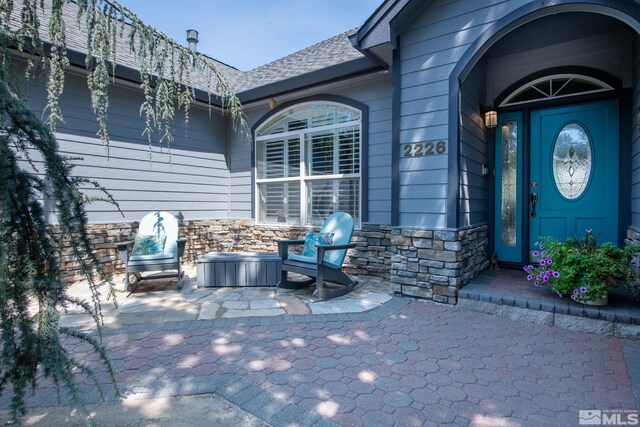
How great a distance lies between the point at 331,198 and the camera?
5359mm

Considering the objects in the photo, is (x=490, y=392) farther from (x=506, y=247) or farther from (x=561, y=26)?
(x=561, y=26)

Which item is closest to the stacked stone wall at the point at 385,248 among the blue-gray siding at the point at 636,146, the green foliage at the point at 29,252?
the blue-gray siding at the point at 636,146

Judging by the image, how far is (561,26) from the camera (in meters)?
3.85

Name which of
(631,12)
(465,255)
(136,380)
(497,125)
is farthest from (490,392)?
(497,125)

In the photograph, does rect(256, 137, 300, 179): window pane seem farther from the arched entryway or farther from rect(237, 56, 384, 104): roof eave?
the arched entryway

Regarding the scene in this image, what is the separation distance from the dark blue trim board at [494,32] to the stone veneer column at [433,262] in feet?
0.79

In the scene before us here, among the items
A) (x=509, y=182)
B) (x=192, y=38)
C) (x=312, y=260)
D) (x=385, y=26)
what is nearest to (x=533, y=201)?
(x=509, y=182)

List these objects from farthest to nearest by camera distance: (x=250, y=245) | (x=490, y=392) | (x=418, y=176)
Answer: (x=250, y=245)
(x=418, y=176)
(x=490, y=392)

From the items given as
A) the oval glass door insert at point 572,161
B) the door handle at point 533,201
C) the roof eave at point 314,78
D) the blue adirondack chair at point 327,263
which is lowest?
the blue adirondack chair at point 327,263

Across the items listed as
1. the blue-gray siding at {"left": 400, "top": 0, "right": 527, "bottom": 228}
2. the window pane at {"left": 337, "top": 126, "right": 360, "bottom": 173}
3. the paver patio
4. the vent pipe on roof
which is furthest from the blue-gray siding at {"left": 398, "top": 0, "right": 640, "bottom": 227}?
the vent pipe on roof

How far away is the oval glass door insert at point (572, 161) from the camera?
4.07 m

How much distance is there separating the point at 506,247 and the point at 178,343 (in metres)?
4.18

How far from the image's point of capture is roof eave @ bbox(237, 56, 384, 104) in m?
4.52

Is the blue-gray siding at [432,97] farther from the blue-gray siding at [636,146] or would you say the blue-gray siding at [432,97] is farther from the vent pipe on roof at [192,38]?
the vent pipe on roof at [192,38]
